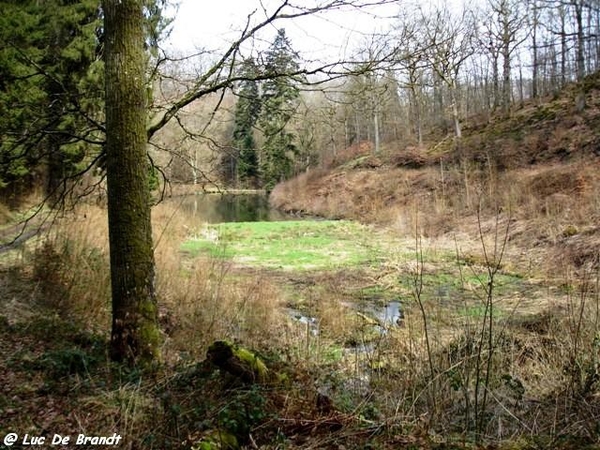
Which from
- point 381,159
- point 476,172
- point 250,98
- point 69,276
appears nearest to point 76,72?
point 69,276

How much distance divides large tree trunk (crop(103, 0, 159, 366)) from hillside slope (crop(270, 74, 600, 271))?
4606 mm

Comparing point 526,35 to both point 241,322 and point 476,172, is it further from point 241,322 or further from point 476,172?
point 241,322

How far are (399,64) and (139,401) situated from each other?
3746mm

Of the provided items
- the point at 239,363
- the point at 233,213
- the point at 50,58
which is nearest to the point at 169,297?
the point at 239,363

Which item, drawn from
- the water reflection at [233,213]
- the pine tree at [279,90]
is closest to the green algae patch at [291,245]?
the water reflection at [233,213]

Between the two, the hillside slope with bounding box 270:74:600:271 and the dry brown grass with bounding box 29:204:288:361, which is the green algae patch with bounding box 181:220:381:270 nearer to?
the hillside slope with bounding box 270:74:600:271

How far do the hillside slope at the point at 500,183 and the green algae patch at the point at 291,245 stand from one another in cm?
259

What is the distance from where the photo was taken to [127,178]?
3.85 metres

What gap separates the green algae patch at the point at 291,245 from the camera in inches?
532

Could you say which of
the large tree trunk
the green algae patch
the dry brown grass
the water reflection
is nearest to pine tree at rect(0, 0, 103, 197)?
the dry brown grass

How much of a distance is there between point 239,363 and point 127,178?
72.1 inches

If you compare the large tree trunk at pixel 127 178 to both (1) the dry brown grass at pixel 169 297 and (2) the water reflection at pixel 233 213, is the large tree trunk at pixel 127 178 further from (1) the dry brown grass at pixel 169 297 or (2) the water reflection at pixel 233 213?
(2) the water reflection at pixel 233 213

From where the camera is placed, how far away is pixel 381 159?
33.3 metres

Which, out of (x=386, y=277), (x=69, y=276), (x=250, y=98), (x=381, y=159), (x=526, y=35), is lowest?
(x=386, y=277)
